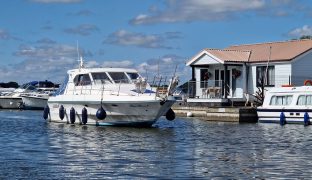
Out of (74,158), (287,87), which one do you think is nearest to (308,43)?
(287,87)

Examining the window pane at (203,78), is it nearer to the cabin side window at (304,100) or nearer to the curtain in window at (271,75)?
the curtain in window at (271,75)

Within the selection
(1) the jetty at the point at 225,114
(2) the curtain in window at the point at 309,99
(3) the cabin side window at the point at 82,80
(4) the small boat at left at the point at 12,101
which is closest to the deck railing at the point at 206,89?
(1) the jetty at the point at 225,114

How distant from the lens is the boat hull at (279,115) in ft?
127

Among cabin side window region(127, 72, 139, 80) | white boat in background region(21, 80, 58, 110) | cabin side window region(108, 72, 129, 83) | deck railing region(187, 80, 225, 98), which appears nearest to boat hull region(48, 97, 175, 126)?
cabin side window region(108, 72, 129, 83)

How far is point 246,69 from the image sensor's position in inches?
1960

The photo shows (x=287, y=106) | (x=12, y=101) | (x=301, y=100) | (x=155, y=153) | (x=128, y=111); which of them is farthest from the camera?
(x=12, y=101)

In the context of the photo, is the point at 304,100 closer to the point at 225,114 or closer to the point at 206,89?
the point at 225,114

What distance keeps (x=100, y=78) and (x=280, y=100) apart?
37.0 feet

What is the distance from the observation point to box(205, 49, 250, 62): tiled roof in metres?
49.8

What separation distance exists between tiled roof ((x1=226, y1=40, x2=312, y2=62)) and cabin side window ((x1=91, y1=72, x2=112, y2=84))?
1522 centimetres

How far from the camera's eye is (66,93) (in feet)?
129

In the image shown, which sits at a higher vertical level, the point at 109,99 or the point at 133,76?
the point at 133,76

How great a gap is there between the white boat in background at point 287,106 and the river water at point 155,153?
404 cm

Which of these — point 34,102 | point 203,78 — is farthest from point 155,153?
point 34,102
